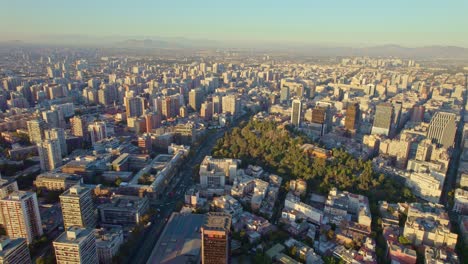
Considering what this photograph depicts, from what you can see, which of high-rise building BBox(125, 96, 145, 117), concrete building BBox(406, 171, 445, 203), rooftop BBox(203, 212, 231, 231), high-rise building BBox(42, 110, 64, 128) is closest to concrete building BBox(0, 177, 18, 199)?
rooftop BBox(203, 212, 231, 231)

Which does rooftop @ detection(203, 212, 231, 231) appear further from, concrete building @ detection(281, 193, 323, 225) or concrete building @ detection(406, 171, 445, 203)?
concrete building @ detection(406, 171, 445, 203)

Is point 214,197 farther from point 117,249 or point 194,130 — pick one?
point 194,130

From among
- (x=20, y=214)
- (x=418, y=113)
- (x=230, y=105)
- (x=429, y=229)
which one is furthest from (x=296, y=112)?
(x=20, y=214)

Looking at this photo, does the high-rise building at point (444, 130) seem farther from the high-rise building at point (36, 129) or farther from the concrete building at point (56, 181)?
the high-rise building at point (36, 129)

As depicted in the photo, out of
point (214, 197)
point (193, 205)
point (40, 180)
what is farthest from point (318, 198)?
point (40, 180)

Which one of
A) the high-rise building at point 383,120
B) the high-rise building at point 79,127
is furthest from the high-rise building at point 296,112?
the high-rise building at point 79,127
